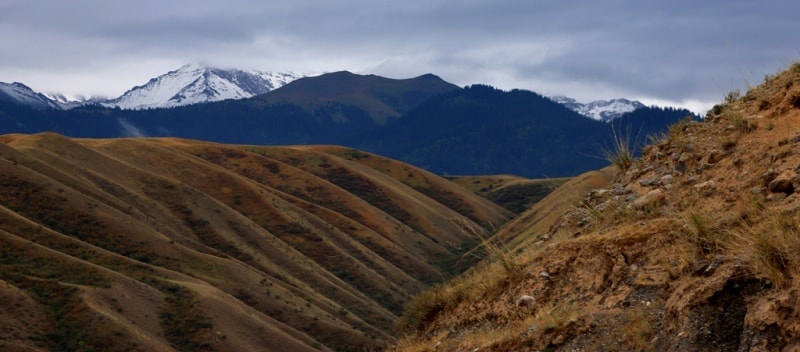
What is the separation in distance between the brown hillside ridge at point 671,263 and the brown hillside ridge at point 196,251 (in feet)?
65.6

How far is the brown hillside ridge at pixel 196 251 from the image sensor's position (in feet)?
213

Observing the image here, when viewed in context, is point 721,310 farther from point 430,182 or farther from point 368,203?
point 430,182

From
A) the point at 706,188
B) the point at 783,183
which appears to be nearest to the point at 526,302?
the point at 706,188

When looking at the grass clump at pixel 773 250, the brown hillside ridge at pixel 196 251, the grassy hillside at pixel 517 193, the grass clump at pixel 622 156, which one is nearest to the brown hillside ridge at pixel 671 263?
the grass clump at pixel 773 250

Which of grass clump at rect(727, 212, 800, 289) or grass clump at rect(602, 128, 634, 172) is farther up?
grass clump at rect(602, 128, 634, 172)

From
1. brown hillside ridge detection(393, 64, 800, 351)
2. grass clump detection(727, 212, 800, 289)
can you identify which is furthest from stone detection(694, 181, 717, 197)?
grass clump detection(727, 212, 800, 289)

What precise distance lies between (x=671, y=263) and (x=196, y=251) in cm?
8066

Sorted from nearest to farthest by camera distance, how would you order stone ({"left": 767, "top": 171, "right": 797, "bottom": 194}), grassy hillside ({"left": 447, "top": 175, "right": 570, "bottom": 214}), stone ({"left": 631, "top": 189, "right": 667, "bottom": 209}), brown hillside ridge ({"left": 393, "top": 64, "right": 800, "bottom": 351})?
brown hillside ridge ({"left": 393, "top": 64, "right": 800, "bottom": 351})
stone ({"left": 767, "top": 171, "right": 797, "bottom": 194})
stone ({"left": 631, "top": 189, "right": 667, "bottom": 209})
grassy hillside ({"left": 447, "top": 175, "right": 570, "bottom": 214})

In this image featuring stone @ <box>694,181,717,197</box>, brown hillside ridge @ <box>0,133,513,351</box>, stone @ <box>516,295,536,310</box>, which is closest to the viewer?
stone @ <box>694,181,717,197</box>

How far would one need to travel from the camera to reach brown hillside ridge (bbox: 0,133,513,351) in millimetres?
64812

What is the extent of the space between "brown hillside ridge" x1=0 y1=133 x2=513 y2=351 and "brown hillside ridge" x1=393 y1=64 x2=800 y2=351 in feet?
65.6

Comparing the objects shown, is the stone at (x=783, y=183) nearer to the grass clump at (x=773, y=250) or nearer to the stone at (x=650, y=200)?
the grass clump at (x=773, y=250)

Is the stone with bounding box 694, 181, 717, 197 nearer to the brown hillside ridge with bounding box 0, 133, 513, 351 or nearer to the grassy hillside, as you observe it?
the brown hillside ridge with bounding box 0, 133, 513, 351

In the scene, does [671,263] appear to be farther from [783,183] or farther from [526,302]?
[526,302]
